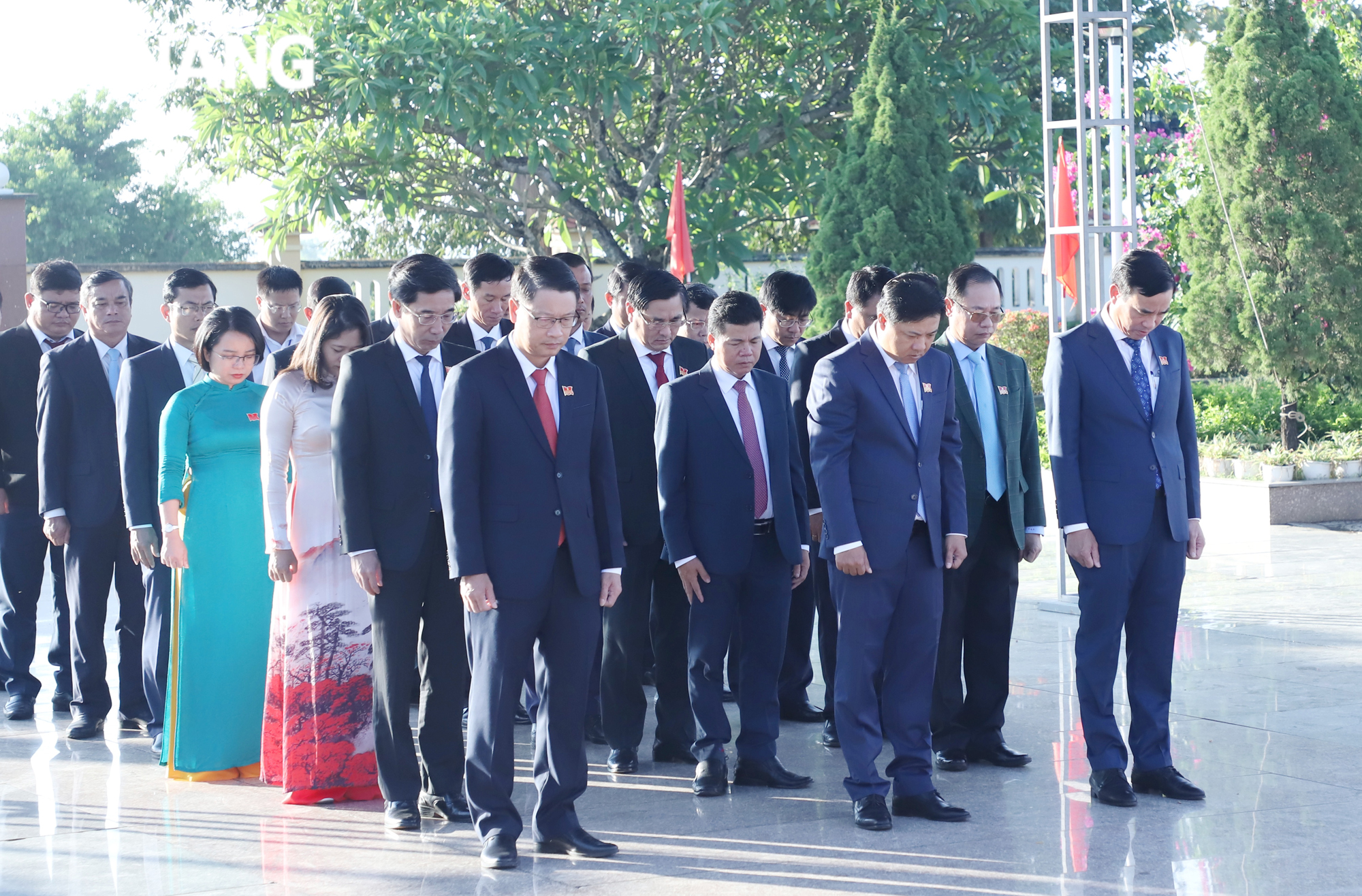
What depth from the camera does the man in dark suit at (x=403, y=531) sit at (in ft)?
15.4

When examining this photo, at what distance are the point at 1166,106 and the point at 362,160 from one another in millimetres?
8533

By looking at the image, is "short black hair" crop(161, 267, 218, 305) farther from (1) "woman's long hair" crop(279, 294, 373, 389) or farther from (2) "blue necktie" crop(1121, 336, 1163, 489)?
(2) "blue necktie" crop(1121, 336, 1163, 489)

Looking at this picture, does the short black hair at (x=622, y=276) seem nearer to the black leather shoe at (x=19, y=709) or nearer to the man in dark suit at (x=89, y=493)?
the man in dark suit at (x=89, y=493)

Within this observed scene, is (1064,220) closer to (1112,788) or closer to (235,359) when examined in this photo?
(1112,788)

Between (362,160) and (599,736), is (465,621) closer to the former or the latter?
(599,736)

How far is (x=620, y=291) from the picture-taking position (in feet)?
20.2

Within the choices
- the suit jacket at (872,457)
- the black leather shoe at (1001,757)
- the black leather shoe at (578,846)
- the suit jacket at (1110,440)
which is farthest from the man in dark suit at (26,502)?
the suit jacket at (1110,440)

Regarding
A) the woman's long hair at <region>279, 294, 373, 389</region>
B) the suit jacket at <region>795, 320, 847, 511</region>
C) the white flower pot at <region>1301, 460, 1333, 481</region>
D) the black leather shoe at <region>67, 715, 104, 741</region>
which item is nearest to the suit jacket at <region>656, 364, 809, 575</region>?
the suit jacket at <region>795, 320, 847, 511</region>

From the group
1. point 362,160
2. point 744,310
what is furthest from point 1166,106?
point 744,310

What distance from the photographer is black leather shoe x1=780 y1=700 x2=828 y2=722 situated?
6.17 m

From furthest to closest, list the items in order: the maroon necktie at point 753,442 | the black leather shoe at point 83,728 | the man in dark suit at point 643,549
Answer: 1. the black leather shoe at point 83,728
2. the man in dark suit at point 643,549
3. the maroon necktie at point 753,442

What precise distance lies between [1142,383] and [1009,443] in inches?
24.4

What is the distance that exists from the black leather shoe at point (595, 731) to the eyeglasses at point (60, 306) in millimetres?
2918

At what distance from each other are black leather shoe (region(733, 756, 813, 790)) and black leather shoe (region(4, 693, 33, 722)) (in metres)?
3.17
